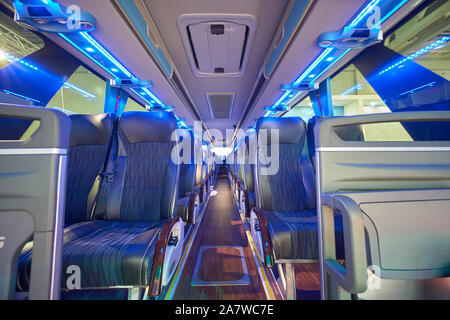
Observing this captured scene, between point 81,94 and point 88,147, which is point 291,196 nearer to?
point 88,147

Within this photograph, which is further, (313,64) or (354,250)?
(313,64)

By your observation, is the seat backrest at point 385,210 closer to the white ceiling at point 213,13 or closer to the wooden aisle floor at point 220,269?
the wooden aisle floor at point 220,269

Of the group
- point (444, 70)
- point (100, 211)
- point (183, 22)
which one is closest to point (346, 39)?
point (444, 70)

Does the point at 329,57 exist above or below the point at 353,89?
above

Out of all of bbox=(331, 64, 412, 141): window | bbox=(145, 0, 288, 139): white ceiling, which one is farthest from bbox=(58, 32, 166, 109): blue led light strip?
bbox=(331, 64, 412, 141): window

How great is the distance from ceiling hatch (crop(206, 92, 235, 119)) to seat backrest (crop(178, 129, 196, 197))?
339 cm

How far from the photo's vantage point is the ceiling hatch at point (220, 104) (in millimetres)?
5902

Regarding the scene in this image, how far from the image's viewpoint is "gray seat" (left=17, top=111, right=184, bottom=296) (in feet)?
3.41

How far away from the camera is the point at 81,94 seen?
3.70 metres

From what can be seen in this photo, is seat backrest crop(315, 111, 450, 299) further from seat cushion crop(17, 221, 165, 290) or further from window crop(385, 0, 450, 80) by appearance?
window crop(385, 0, 450, 80)

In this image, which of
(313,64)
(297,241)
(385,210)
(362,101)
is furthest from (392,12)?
(297,241)

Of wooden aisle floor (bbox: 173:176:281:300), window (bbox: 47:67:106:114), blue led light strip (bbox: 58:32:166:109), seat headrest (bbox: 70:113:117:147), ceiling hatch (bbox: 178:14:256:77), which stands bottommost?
wooden aisle floor (bbox: 173:176:281:300)

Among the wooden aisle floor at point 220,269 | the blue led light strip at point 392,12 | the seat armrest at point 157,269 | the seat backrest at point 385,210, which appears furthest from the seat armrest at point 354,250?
the blue led light strip at point 392,12

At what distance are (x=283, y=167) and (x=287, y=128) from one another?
1.77 feet
